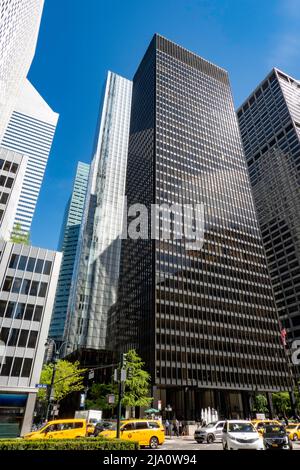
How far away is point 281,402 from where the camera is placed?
235ft

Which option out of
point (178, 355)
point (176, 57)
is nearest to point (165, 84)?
point (176, 57)

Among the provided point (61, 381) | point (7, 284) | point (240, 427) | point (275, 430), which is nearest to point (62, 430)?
point (240, 427)

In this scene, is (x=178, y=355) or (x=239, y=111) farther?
(x=239, y=111)

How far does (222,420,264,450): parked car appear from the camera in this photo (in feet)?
48.8

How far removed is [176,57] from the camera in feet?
397

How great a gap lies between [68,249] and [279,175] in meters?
110

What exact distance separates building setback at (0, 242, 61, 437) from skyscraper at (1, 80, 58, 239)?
90154mm

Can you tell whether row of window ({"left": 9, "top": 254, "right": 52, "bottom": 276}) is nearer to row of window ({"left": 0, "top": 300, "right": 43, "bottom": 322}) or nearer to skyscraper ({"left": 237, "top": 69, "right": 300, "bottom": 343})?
row of window ({"left": 0, "top": 300, "right": 43, "bottom": 322})

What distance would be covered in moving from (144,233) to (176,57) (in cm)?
7991

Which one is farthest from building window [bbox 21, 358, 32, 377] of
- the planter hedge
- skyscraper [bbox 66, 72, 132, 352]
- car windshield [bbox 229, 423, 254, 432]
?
skyscraper [bbox 66, 72, 132, 352]

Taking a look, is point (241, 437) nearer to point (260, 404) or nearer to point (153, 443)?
point (153, 443)

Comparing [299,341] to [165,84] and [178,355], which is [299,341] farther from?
[165,84]

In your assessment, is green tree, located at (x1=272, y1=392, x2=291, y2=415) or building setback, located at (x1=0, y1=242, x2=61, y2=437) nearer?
building setback, located at (x1=0, y1=242, x2=61, y2=437)

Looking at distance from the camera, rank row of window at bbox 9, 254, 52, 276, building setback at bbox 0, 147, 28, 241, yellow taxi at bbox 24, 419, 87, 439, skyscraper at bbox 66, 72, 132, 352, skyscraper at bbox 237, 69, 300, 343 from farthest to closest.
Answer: skyscraper at bbox 237, 69, 300, 343 → skyscraper at bbox 66, 72, 132, 352 → building setback at bbox 0, 147, 28, 241 → row of window at bbox 9, 254, 52, 276 → yellow taxi at bbox 24, 419, 87, 439
